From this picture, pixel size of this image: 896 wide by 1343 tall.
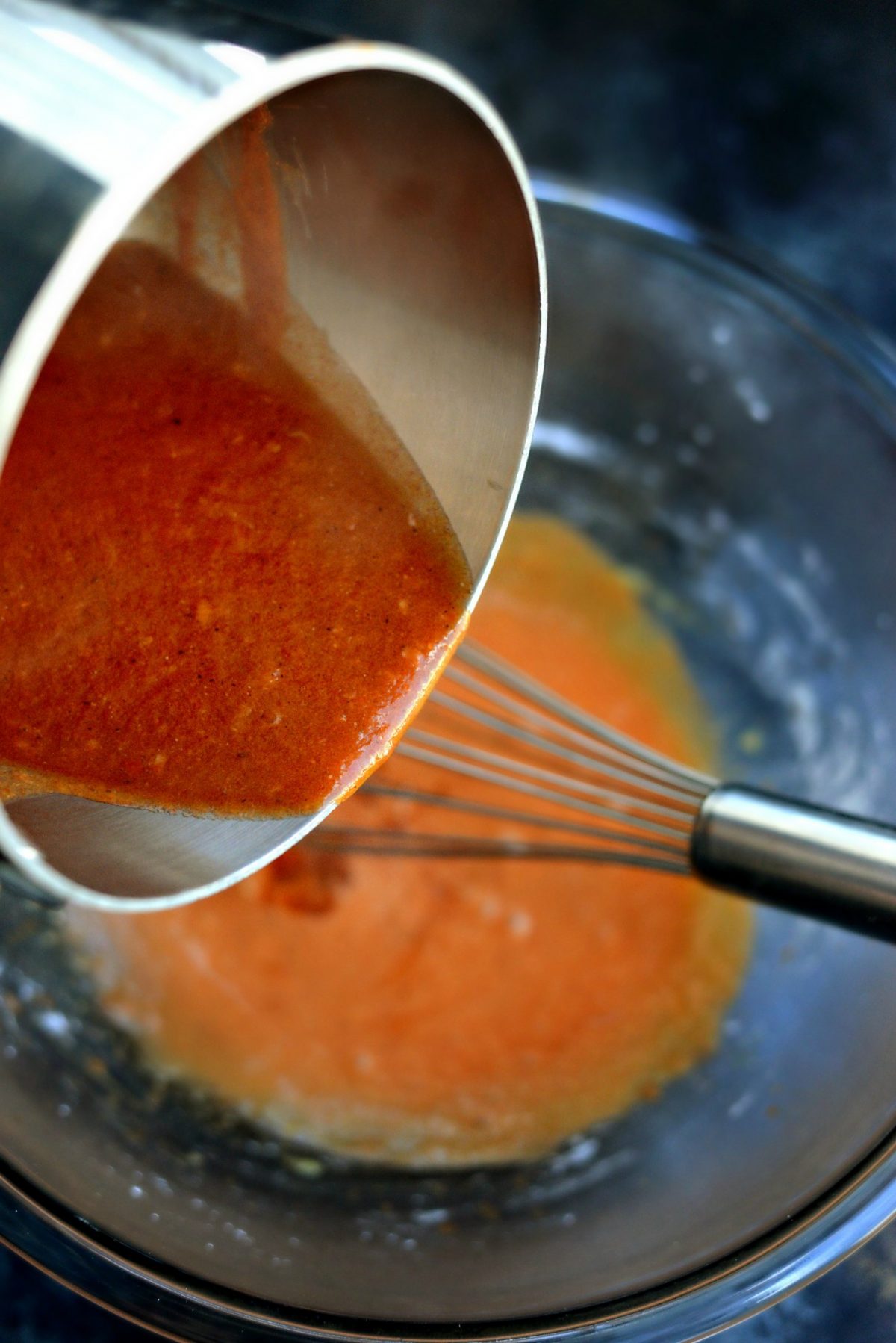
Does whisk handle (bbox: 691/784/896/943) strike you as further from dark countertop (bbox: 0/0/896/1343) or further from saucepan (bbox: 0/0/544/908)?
dark countertop (bbox: 0/0/896/1343)

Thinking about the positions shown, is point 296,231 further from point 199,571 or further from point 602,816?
point 602,816

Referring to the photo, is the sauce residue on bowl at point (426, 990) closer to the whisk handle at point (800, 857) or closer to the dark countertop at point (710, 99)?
the whisk handle at point (800, 857)

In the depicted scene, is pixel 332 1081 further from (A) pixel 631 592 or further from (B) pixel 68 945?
(A) pixel 631 592

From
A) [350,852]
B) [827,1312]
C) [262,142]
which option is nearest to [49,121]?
[262,142]

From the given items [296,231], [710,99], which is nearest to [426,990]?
[296,231]

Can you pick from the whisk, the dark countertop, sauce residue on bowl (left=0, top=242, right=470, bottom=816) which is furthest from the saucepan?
the dark countertop

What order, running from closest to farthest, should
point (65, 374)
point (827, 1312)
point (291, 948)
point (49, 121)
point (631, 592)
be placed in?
1. point (49, 121)
2. point (65, 374)
3. point (827, 1312)
4. point (291, 948)
5. point (631, 592)
